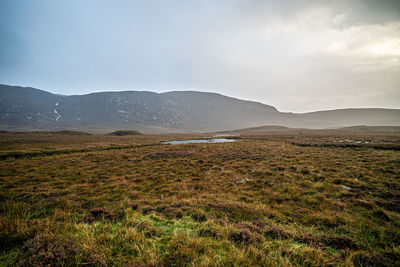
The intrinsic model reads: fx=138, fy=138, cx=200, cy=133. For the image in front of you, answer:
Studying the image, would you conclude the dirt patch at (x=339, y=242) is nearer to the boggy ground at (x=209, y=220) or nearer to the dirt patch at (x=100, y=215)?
the boggy ground at (x=209, y=220)

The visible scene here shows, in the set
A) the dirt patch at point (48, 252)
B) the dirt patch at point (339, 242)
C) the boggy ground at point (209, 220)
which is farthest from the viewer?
the dirt patch at point (339, 242)

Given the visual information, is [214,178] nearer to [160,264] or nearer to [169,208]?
[169,208]

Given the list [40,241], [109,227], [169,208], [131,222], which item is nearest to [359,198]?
[169,208]

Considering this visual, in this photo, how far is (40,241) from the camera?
329cm

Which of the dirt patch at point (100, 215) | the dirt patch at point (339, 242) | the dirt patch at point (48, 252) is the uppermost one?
the dirt patch at point (48, 252)

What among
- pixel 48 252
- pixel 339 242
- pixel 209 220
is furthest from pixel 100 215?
pixel 339 242

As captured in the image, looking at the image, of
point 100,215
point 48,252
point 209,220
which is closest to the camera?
point 48,252

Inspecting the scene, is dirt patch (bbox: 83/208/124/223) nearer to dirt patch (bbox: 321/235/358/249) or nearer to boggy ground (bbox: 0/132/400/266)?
boggy ground (bbox: 0/132/400/266)

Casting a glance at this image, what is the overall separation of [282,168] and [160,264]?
13.6 m

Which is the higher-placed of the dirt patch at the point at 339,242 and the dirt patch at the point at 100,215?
the dirt patch at the point at 339,242

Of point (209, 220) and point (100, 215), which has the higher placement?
point (209, 220)

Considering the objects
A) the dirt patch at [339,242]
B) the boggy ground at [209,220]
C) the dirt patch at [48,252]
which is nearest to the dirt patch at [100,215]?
the boggy ground at [209,220]

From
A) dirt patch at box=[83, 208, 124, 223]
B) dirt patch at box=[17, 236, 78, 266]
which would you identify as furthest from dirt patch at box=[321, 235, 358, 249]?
dirt patch at box=[83, 208, 124, 223]

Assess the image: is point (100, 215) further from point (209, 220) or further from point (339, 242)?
point (339, 242)
